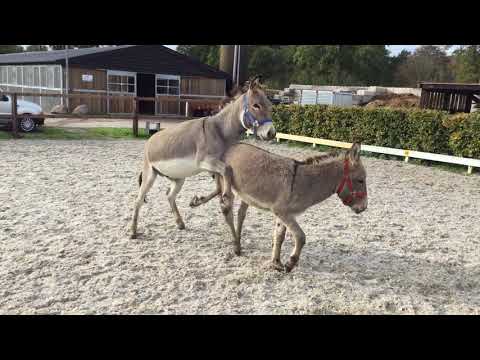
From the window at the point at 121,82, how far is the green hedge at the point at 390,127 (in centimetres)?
1246

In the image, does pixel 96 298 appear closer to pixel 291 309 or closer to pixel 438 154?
pixel 291 309

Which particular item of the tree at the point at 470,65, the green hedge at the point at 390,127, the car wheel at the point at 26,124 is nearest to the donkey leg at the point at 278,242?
the green hedge at the point at 390,127

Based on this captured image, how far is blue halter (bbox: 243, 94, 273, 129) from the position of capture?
475cm

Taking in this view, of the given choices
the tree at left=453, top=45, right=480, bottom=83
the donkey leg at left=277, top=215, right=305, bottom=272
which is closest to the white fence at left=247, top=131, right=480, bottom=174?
the donkey leg at left=277, top=215, right=305, bottom=272

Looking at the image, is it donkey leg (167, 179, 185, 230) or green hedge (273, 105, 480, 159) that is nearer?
donkey leg (167, 179, 185, 230)

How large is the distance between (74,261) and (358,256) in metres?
3.62

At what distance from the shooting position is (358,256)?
18.0 feet

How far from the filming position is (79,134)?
16.3 metres

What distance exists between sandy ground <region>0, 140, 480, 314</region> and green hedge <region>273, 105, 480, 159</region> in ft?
12.3

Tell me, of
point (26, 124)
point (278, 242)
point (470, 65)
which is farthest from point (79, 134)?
point (470, 65)

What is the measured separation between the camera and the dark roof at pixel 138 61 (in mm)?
23641

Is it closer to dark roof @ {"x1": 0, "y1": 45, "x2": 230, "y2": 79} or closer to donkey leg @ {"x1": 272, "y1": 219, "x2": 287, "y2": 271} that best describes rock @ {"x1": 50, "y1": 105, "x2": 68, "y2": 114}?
dark roof @ {"x1": 0, "y1": 45, "x2": 230, "y2": 79}

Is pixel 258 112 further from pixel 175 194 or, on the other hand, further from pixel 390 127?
pixel 390 127

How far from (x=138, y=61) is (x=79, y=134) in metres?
10.9
